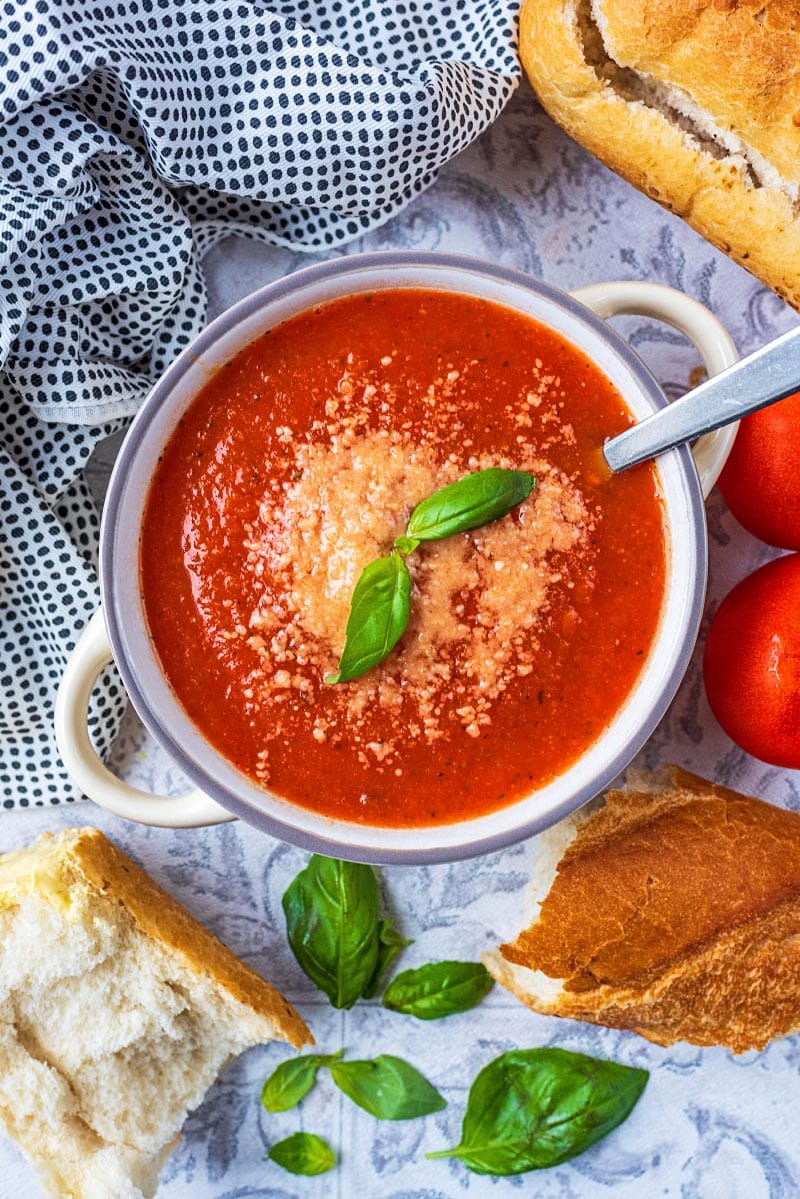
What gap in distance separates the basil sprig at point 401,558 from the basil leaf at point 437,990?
98 centimetres

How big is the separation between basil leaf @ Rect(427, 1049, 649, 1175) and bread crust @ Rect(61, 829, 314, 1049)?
16.2 inches

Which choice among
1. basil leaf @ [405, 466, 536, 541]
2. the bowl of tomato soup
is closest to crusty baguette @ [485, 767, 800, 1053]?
the bowl of tomato soup

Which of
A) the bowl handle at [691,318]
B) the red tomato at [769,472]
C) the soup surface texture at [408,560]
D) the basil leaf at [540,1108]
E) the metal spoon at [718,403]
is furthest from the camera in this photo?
the basil leaf at [540,1108]

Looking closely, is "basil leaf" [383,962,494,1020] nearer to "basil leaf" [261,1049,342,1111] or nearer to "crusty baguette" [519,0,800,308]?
"basil leaf" [261,1049,342,1111]

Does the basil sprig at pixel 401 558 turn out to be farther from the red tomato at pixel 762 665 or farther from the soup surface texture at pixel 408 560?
the red tomato at pixel 762 665

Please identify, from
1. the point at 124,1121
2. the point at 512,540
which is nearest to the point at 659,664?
the point at 512,540

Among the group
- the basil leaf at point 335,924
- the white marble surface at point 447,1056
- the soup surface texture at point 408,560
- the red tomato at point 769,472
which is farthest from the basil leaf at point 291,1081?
the red tomato at point 769,472

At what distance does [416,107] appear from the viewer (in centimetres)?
206

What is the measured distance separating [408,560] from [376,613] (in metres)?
0.11

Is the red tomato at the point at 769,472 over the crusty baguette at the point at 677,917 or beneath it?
over

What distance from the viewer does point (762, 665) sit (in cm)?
219

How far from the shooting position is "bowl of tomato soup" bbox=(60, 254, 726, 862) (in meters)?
1.81

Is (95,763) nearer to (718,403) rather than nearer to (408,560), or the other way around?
(408,560)

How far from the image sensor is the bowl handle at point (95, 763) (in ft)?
6.49
